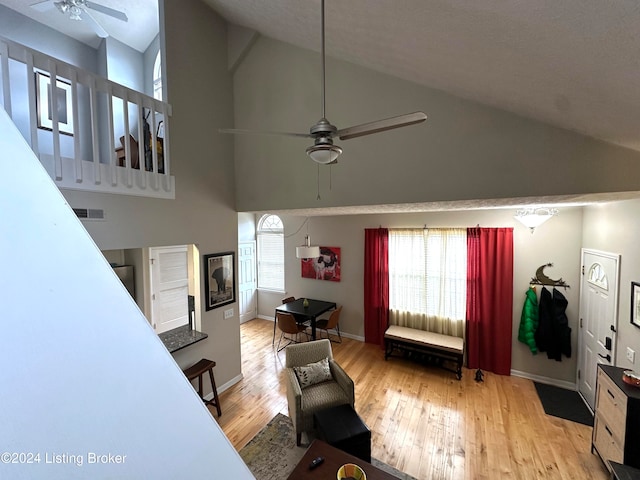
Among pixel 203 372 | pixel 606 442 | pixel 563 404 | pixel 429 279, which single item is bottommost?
pixel 563 404

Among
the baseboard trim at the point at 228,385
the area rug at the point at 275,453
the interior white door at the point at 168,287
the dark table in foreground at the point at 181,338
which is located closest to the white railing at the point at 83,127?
the dark table in foreground at the point at 181,338

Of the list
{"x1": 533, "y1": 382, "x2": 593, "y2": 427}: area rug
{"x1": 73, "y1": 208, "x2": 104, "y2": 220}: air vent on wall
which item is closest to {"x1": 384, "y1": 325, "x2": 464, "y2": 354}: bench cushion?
{"x1": 533, "y1": 382, "x2": 593, "y2": 427}: area rug

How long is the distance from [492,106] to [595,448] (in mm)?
3523

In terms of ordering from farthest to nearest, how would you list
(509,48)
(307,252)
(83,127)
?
(307,252)
(83,127)
(509,48)

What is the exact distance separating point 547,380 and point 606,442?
65.6 inches

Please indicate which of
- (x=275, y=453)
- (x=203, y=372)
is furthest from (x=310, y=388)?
(x=203, y=372)

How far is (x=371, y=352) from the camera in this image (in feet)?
16.4

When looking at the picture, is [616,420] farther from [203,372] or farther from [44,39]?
[44,39]

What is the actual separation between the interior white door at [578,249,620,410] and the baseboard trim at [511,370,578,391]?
4.1 inches

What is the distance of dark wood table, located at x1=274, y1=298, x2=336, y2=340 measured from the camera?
4896 mm

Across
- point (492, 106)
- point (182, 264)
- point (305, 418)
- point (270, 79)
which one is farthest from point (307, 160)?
point (182, 264)

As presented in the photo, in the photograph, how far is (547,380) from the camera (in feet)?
13.1

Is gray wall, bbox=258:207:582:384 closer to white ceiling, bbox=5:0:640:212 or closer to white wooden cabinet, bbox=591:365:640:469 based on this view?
white wooden cabinet, bbox=591:365:640:469

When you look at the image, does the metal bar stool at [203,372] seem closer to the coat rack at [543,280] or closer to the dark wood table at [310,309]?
the dark wood table at [310,309]
